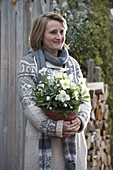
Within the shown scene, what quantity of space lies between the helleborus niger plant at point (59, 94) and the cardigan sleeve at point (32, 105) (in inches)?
3.3

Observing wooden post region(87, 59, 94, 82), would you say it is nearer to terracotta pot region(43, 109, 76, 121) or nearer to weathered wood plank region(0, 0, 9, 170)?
weathered wood plank region(0, 0, 9, 170)

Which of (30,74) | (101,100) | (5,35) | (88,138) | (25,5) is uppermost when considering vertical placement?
(25,5)

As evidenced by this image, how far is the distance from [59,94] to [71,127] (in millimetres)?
242

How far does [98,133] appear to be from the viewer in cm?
548

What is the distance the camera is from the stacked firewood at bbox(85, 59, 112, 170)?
514 centimetres

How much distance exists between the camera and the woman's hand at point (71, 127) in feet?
9.72

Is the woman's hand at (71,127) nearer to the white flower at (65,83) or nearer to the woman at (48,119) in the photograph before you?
the woman at (48,119)

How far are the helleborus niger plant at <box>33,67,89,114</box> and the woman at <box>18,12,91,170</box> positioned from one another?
101mm

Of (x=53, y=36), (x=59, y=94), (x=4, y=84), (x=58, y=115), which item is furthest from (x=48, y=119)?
(x=4, y=84)

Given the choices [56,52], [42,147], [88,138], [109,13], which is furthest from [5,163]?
[109,13]

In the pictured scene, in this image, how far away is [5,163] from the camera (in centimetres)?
378

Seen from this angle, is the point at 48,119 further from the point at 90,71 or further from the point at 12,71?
the point at 90,71

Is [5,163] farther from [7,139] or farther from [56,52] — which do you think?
[56,52]

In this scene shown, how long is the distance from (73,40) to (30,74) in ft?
5.90
